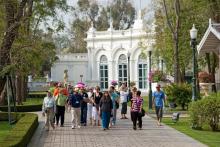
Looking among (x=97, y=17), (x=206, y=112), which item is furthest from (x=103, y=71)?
(x=206, y=112)

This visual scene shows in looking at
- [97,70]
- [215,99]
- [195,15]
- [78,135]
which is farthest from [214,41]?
[97,70]

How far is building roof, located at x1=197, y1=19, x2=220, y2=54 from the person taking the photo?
24.7m

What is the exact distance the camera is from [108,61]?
7206 cm

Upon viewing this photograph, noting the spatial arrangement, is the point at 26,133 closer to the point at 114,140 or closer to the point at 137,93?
the point at 114,140

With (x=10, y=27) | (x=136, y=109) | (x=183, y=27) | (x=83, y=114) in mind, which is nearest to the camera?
(x=10, y=27)

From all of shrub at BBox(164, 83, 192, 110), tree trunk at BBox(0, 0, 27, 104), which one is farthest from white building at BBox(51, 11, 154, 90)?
tree trunk at BBox(0, 0, 27, 104)

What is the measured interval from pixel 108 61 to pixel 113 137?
54361mm

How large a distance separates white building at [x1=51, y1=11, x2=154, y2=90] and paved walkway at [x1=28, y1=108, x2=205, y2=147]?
47.2 meters

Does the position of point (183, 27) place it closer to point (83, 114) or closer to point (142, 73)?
point (83, 114)

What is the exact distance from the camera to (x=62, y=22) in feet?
93.6

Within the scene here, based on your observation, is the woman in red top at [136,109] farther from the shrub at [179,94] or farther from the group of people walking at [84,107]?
the shrub at [179,94]

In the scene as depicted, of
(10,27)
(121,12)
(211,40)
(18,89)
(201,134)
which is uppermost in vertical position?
(121,12)

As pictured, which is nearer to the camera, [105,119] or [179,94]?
[105,119]

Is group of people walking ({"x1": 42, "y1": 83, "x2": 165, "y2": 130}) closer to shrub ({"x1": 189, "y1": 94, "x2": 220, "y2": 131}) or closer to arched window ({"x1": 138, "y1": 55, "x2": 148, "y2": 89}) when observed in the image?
shrub ({"x1": 189, "y1": 94, "x2": 220, "y2": 131})
